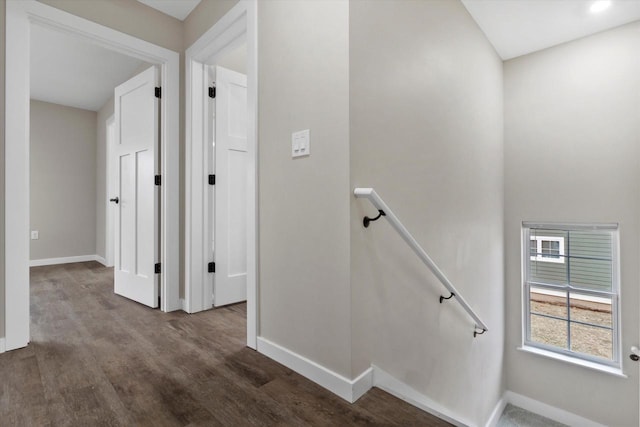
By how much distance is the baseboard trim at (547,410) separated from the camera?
10.9ft

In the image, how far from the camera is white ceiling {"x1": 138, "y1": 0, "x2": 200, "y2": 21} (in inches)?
91.1

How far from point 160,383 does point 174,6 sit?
8.54 feet

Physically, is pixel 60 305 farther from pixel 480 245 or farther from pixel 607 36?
pixel 607 36

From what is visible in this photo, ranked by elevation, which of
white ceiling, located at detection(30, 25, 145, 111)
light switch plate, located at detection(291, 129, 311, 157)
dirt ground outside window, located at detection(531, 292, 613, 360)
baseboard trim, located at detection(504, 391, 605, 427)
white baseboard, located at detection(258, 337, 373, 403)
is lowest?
baseboard trim, located at detection(504, 391, 605, 427)

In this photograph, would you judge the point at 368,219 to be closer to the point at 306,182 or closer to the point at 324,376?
the point at 306,182

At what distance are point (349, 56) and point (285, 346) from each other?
4.76 ft

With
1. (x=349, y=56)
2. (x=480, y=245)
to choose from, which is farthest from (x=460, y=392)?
(x=349, y=56)

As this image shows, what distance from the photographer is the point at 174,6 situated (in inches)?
93.0

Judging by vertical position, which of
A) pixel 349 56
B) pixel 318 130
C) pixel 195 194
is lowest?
pixel 195 194

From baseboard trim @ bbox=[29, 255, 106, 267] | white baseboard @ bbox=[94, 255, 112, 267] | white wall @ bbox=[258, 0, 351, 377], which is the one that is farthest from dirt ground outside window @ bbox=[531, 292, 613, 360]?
baseboard trim @ bbox=[29, 255, 106, 267]

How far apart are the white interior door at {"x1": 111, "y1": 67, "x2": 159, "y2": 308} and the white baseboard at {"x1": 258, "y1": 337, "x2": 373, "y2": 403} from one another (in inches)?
56.2

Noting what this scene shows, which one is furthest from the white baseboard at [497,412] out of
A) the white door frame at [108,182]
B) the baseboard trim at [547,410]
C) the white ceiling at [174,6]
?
the white door frame at [108,182]

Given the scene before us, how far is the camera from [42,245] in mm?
4594

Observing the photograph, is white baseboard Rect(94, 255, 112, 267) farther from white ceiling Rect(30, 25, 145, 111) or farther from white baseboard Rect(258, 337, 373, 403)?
white baseboard Rect(258, 337, 373, 403)
